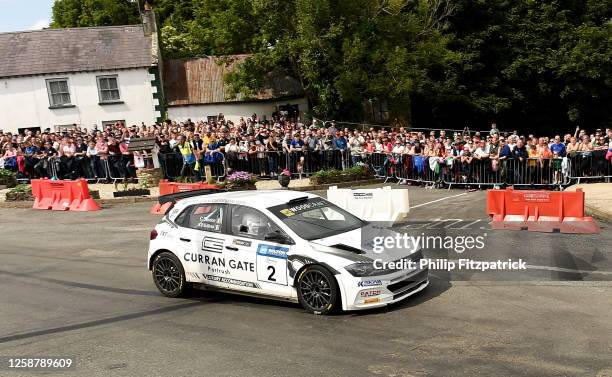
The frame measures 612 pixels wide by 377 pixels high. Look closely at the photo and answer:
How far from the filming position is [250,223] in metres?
10.1

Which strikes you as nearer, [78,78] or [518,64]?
[78,78]

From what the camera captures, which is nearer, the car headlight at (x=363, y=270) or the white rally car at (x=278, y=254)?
the car headlight at (x=363, y=270)

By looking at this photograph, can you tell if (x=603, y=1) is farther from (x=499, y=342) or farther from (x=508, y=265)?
(x=499, y=342)

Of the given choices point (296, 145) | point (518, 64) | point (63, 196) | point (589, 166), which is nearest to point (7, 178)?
point (63, 196)

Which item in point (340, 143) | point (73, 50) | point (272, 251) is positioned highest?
point (73, 50)

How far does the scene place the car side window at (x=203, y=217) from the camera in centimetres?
1048

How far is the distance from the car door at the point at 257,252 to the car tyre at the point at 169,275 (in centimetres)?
111

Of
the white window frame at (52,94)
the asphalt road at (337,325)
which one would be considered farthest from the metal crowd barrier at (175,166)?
the white window frame at (52,94)

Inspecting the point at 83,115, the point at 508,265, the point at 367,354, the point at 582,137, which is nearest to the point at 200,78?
the point at 83,115

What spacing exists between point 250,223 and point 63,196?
13346 millimetres

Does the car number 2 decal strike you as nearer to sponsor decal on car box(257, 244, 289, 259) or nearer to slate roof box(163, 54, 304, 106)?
sponsor decal on car box(257, 244, 289, 259)

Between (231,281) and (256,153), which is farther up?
(256,153)

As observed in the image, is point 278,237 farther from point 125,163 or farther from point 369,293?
point 125,163

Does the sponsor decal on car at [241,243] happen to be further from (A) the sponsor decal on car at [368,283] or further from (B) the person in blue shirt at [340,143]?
(B) the person in blue shirt at [340,143]
